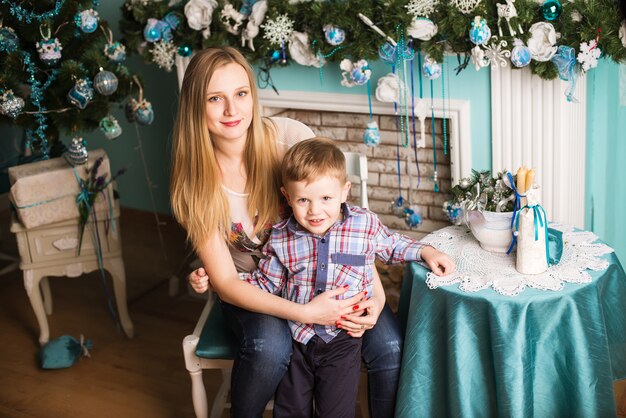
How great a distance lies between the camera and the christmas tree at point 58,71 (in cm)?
268

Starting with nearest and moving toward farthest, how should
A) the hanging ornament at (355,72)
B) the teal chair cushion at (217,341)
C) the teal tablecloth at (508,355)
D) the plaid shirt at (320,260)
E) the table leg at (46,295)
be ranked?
1. the teal tablecloth at (508,355)
2. the plaid shirt at (320,260)
3. the teal chair cushion at (217,341)
4. the hanging ornament at (355,72)
5. the table leg at (46,295)

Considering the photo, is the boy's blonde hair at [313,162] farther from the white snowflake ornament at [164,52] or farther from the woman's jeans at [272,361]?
the white snowflake ornament at [164,52]

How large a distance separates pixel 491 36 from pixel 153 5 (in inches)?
49.5

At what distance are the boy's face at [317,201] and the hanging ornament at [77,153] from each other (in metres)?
1.07

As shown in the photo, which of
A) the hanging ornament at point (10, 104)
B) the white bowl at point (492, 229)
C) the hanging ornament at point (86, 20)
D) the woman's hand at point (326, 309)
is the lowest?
the woman's hand at point (326, 309)

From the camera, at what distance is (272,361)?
6.44 ft

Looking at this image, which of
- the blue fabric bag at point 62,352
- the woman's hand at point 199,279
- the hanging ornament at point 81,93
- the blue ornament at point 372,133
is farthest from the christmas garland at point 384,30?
the blue fabric bag at point 62,352

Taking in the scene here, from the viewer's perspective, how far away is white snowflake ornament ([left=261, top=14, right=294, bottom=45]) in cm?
269

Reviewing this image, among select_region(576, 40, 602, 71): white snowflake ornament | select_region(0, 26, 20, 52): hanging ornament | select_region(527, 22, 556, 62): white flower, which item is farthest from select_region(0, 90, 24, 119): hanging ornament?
select_region(576, 40, 602, 71): white snowflake ornament

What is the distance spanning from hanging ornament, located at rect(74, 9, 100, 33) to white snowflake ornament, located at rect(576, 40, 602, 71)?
1542 mm

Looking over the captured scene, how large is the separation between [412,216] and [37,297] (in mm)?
1381

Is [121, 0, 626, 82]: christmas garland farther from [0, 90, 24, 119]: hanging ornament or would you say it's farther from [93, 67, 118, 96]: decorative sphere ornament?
[0, 90, 24, 119]: hanging ornament

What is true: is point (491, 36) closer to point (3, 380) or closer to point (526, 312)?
point (526, 312)

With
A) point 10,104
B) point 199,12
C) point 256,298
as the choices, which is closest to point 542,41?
point 256,298
